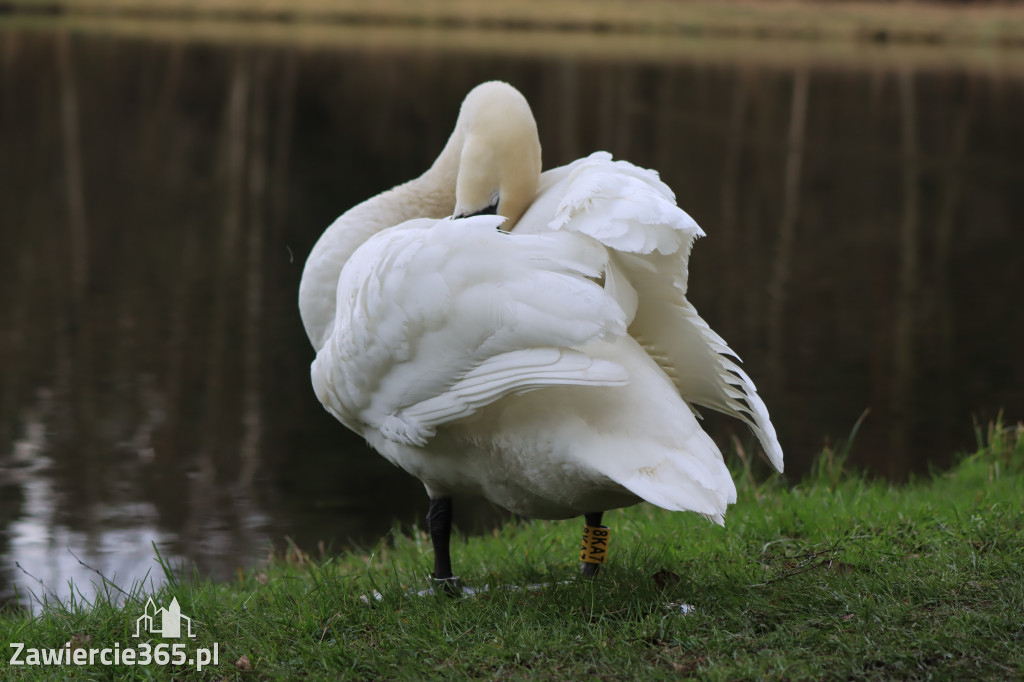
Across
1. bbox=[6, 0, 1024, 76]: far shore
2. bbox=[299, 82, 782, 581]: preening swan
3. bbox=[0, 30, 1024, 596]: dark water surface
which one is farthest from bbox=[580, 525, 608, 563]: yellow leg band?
bbox=[6, 0, 1024, 76]: far shore

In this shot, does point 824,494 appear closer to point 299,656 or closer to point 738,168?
point 299,656

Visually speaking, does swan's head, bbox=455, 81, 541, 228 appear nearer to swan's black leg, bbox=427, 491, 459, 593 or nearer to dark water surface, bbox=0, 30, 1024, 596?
swan's black leg, bbox=427, 491, 459, 593

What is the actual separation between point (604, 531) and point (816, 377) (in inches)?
245

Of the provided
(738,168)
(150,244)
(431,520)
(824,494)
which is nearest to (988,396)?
(824,494)

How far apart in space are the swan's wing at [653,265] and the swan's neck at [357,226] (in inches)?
32.9

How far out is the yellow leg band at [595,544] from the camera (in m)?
3.75

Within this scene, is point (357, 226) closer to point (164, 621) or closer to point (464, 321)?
point (464, 321)

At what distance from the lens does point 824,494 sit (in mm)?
5113

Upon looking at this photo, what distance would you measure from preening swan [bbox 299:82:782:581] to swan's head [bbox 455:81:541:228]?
205 mm

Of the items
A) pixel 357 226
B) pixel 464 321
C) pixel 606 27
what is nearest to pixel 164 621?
pixel 464 321

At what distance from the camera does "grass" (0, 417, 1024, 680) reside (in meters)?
3.06

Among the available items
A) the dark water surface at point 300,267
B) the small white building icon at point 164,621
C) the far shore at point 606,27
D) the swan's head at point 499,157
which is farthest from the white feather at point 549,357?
the far shore at point 606,27

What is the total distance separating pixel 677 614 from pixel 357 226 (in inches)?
75.0

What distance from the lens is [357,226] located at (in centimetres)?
436
